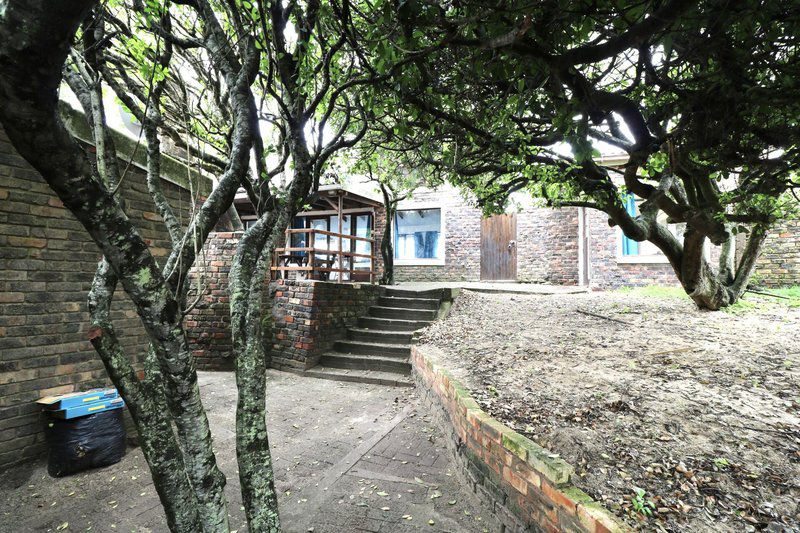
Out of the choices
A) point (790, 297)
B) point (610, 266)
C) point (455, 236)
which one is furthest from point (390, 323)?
point (790, 297)

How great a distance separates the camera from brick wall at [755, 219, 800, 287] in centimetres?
907

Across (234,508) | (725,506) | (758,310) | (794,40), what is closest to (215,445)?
(234,508)

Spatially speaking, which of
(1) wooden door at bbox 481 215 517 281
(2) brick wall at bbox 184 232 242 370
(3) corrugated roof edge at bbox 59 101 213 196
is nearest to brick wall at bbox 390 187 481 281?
(1) wooden door at bbox 481 215 517 281

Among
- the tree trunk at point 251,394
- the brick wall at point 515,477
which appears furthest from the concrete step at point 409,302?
the tree trunk at point 251,394

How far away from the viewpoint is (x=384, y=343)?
7445 mm

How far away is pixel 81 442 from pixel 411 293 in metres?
6.53

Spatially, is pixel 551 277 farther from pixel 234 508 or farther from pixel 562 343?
pixel 234 508

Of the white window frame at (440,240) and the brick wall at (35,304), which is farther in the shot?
the white window frame at (440,240)

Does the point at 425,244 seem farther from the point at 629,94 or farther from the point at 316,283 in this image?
the point at 629,94

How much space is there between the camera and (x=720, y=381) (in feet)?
10.6

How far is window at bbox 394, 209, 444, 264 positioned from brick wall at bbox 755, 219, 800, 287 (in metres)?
8.65

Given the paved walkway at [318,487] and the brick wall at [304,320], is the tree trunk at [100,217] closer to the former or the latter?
the paved walkway at [318,487]

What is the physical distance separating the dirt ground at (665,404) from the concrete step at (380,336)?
1641mm

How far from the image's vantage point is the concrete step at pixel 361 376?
6.13 m
